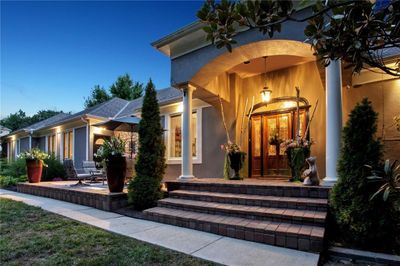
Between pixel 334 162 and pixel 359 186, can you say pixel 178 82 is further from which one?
pixel 359 186

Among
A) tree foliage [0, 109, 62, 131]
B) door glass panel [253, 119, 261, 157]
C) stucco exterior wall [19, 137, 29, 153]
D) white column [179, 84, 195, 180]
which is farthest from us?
tree foliage [0, 109, 62, 131]

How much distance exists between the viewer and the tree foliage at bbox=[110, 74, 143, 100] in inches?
1206

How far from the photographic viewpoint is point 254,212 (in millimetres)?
4191

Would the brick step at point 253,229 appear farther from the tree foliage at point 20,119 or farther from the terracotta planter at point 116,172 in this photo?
the tree foliage at point 20,119

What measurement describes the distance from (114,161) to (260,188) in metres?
3.52

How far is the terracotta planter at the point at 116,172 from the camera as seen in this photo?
241 inches

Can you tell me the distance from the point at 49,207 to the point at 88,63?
1379 cm

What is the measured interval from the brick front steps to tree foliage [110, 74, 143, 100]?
2672 centimetres

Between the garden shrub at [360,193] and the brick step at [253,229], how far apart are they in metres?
0.43

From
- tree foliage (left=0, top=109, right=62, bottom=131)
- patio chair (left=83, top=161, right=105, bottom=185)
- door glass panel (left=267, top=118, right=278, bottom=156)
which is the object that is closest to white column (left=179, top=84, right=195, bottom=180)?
door glass panel (left=267, top=118, right=278, bottom=156)

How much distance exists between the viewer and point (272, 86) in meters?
8.06

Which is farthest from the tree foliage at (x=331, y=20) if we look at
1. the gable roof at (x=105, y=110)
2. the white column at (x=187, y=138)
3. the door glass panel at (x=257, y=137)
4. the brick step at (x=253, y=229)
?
the gable roof at (x=105, y=110)

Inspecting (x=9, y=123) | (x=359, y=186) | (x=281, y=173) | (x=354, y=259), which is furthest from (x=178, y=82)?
(x=9, y=123)

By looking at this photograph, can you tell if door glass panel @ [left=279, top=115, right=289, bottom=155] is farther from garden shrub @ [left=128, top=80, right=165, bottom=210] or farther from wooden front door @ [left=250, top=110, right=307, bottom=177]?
garden shrub @ [left=128, top=80, right=165, bottom=210]
